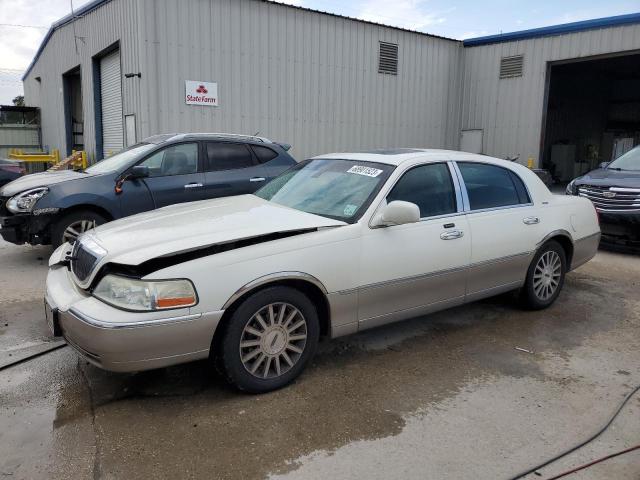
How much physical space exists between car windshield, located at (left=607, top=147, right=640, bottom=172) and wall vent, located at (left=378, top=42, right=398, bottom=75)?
306 inches

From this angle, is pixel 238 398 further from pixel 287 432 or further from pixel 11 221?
pixel 11 221

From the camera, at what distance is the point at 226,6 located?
1235 centimetres

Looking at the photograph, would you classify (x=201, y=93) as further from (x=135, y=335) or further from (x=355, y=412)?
(x=355, y=412)

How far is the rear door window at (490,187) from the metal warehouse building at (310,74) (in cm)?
903

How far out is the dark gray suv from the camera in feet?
20.8

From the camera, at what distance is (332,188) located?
4168 mm

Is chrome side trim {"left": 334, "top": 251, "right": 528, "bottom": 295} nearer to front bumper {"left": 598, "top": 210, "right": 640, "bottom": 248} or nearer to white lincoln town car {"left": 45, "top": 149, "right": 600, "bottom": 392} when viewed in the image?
white lincoln town car {"left": 45, "top": 149, "right": 600, "bottom": 392}

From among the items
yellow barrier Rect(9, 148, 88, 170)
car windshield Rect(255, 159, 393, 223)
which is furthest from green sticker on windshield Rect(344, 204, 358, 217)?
yellow barrier Rect(9, 148, 88, 170)

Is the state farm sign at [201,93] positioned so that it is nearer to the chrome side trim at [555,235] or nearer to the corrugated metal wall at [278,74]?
the corrugated metal wall at [278,74]

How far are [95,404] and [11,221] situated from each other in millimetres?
3947

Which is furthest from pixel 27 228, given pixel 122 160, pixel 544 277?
pixel 544 277

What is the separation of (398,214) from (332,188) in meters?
0.69

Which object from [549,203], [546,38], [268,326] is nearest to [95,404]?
[268,326]

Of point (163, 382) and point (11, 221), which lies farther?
point (11, 221)
